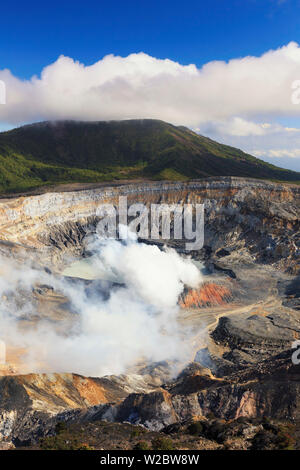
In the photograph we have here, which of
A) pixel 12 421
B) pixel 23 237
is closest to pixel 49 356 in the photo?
pixel 12 421

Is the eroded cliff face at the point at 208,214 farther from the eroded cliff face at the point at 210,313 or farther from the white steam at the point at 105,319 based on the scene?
the white steam at the point at 105,319

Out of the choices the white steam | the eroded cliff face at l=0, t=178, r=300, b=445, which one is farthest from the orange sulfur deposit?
the white steam

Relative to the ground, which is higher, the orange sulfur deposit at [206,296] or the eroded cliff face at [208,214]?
the eroded cliff face at [208,214]

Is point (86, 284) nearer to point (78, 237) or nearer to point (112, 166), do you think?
point (78, 237)

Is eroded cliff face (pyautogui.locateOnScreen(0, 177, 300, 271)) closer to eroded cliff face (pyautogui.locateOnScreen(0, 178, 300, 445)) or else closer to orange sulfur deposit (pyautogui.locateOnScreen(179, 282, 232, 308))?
eroded cliff face (pyautogui.locateOnScreen(0, 178, 300, 445))
